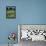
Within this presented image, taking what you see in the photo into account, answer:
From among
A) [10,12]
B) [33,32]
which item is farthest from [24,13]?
[33,32]

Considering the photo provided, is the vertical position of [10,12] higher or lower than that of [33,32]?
higher

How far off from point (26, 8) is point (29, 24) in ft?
1.41

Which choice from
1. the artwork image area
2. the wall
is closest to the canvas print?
the wall

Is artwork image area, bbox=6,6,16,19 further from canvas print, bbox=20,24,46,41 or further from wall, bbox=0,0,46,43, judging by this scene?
canvas print, bbox=20,24,46,41

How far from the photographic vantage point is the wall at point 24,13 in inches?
134

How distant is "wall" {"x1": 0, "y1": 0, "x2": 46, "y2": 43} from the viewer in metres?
3.39

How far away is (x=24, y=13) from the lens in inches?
134

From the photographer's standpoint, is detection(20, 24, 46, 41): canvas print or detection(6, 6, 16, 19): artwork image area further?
detection(6, 6, 16, 19): artwork image area

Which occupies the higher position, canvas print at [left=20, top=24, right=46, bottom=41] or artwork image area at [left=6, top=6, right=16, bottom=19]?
artwork image area at [left=6, top=6, right=16, bottom=19]

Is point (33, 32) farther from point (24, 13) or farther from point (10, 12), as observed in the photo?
point (10, 12)

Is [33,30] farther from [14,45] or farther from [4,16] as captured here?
[4,16]

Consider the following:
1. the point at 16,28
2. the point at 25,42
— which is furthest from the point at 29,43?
the point at 16,28

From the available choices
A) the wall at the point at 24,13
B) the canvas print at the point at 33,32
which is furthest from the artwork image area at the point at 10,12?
the canvas print at the point at 33,32

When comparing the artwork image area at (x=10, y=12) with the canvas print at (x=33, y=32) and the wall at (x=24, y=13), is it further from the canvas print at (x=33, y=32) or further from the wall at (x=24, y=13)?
the canvas print at (x=33, y=32)
